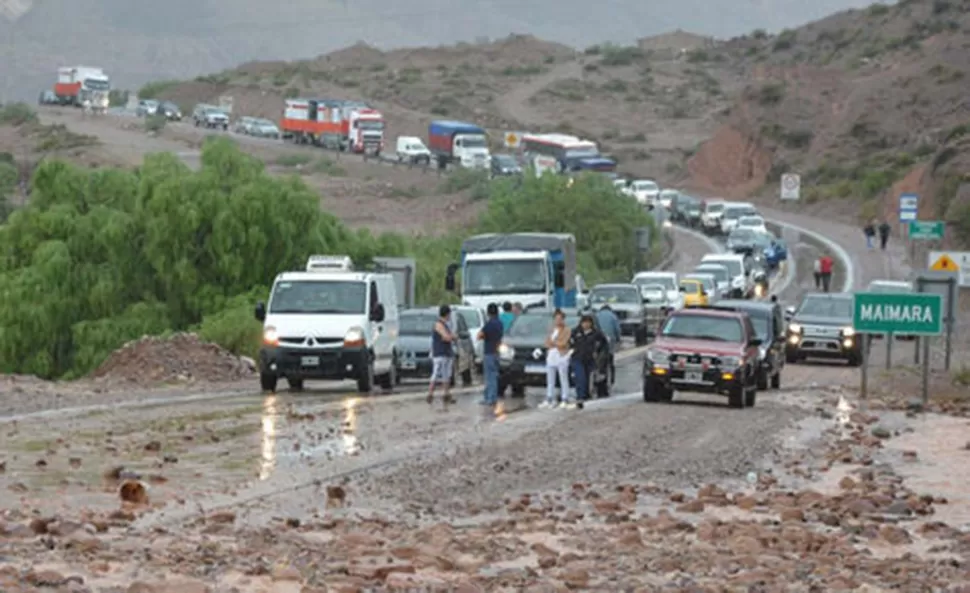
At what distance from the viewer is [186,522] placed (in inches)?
733

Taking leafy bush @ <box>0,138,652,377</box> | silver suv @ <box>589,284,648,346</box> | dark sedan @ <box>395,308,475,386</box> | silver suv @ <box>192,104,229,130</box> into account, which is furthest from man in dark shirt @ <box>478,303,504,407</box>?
silver suv @ <box>192,104,229,130</box>

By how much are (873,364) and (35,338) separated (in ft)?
68.7

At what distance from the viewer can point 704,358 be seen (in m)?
36.2

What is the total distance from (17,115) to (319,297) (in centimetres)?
13624

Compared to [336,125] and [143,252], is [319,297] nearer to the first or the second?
[143,252]

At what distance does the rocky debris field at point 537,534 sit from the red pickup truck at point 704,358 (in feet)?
28.0

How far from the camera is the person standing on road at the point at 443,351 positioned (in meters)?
36.0

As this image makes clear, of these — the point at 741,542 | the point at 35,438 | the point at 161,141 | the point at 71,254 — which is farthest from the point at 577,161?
the point at 741,542

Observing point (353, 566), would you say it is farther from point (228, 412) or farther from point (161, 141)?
point (161, 141)

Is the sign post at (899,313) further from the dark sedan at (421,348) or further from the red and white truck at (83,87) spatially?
the red and white truck at (83,87)

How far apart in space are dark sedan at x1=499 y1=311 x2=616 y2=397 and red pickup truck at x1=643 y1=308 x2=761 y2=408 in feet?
6.58

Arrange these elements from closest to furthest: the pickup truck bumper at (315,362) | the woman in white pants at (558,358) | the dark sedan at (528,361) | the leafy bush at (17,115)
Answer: the woman in white pants at (558,358) → the pickup truck bumper at (315,362) → the dark sedan at (528,361) → the leafy bush at (17,115)

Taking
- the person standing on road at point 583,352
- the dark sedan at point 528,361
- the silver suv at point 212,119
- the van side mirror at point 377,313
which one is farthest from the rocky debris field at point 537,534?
the silver suv at point 212,119

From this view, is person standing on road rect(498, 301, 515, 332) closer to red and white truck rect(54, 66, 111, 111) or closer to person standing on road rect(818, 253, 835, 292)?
person standing on road rect(818, 253, 835, 292)
